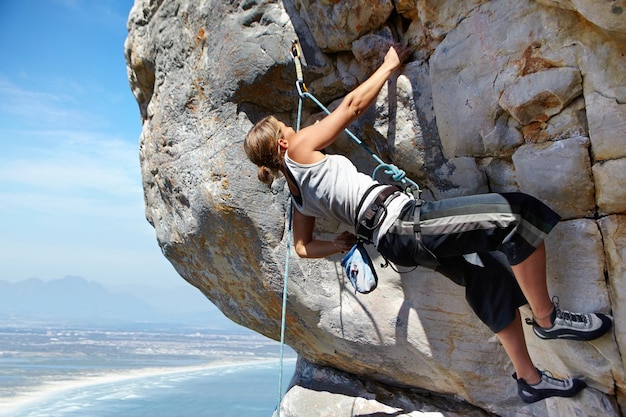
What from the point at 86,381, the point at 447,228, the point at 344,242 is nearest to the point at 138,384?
the point at 86,381

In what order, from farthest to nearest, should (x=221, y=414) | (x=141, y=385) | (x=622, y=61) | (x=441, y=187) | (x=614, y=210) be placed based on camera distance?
(x=141, y=385)
(x=221, y=414)
(x=441, y=187)
(x=614, y=210)
(x=622, y=61)

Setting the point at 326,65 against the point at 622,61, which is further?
the point at 326,65

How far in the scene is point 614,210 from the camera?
2820 millimetres

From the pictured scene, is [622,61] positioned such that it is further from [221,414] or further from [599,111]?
[221,414]

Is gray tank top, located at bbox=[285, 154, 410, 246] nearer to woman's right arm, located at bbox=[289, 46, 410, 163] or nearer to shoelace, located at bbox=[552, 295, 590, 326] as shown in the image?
woman's right arm, located at bbox=[289, 46, 410, 163]

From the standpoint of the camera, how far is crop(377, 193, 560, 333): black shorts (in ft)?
8.88

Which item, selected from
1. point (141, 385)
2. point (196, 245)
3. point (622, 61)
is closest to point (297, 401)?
point (196, 245)

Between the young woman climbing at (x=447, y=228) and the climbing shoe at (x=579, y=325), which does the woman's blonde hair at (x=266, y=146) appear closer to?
the young woman climbing at (x=447, y=228)

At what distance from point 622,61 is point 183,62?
11.3ft

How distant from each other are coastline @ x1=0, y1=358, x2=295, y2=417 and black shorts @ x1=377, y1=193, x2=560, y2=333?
1751 centimetres

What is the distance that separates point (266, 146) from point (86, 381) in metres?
24.0

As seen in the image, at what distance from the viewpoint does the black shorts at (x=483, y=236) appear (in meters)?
2.71

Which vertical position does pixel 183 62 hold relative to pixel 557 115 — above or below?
above

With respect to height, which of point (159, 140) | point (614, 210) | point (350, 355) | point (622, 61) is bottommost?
point (350, 355)
